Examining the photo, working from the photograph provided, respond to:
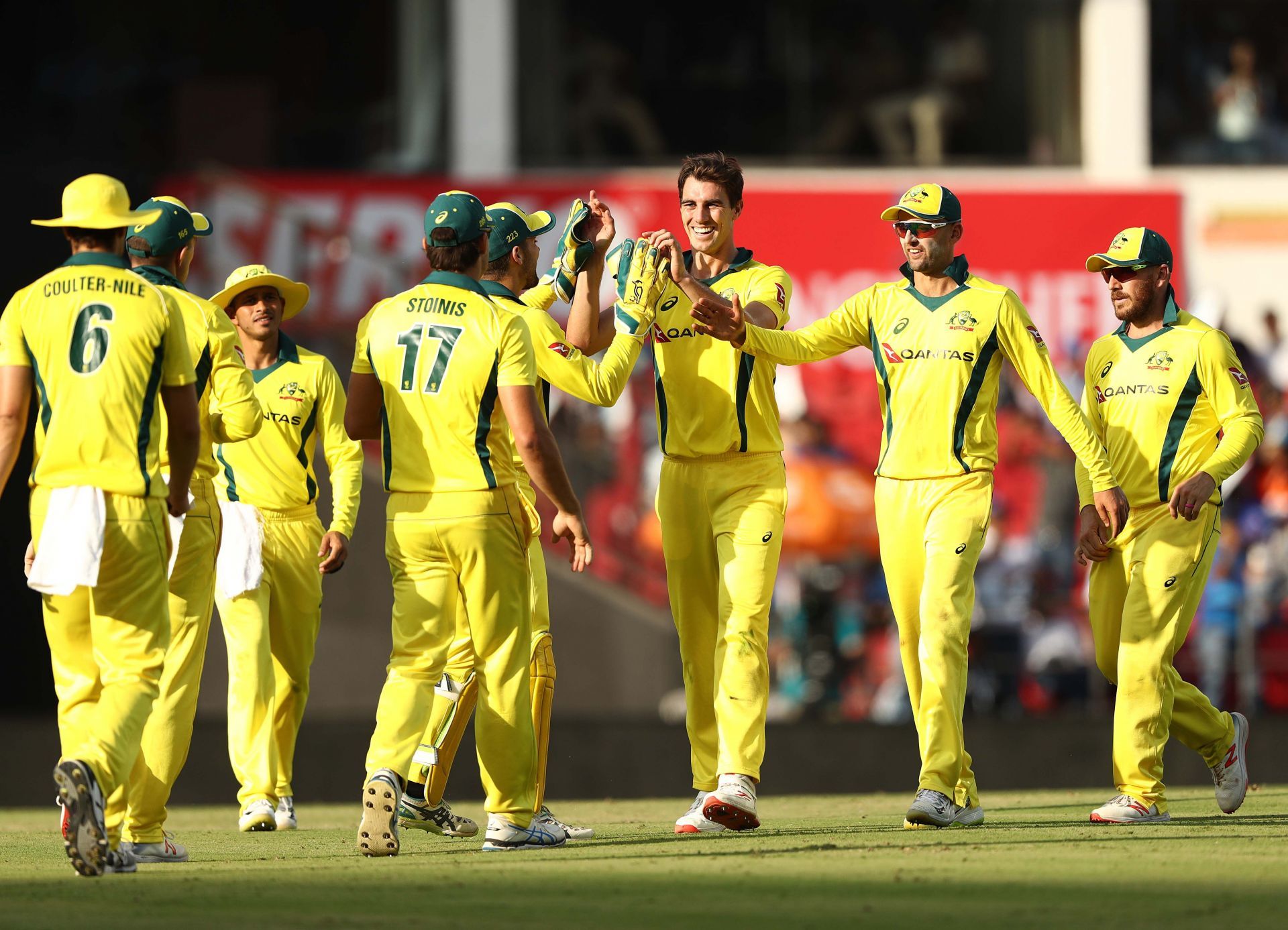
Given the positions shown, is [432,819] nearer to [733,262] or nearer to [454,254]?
[454,254]

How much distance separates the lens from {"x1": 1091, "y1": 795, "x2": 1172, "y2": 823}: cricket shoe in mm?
8211

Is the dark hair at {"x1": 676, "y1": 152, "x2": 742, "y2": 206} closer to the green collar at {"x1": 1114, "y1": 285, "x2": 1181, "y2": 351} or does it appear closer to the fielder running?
the fielder running

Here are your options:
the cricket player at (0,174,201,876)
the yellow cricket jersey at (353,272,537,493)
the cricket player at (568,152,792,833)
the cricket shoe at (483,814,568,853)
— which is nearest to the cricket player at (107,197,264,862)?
the cricket player at (0,174,201,876)

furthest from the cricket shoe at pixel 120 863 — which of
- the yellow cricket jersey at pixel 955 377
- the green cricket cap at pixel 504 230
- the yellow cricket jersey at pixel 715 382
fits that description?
the yellow cricket jersey at pixel 955 377

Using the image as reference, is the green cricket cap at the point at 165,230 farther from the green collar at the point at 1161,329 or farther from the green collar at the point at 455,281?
the green collar at the point at 1161,329

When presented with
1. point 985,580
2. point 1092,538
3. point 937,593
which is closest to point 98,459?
point 937,593

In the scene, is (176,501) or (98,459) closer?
(98,459)

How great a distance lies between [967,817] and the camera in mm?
8078

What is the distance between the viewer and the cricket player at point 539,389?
762 cm

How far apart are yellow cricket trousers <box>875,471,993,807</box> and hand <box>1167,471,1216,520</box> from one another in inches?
29.8

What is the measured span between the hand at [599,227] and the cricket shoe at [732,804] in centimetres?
216

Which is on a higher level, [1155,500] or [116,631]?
[1155,500]

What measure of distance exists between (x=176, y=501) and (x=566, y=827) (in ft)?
7.15

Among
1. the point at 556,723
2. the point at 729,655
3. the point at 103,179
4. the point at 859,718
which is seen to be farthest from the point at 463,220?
the point at 859,718
